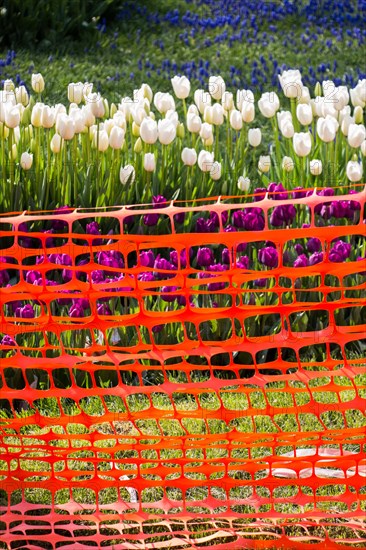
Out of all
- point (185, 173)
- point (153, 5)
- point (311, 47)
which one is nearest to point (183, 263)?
point (185, 173)

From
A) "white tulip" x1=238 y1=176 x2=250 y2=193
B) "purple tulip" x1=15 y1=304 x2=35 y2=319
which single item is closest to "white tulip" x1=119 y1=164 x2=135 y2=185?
"white tulip" x1=238 y1=176 x2=250 y2=193

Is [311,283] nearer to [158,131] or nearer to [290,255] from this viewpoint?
[290,255]

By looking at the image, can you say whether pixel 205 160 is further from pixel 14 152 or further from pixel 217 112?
pixel 14 152

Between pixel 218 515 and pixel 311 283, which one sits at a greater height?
pixel 311 283

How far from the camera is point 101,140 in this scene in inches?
183

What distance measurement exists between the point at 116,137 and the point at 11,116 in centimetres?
50

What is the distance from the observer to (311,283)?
4.13 meters

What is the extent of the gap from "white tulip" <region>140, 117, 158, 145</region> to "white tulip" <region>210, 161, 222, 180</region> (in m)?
0.33

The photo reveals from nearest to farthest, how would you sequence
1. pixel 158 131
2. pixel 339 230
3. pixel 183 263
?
pixel 339 230
pixel 183 263
pixel 158 131

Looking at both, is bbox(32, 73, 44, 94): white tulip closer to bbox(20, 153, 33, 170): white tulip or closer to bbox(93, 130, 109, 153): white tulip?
bbox(93, 130, 109, 153): white tulip

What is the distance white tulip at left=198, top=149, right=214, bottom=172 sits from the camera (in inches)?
180

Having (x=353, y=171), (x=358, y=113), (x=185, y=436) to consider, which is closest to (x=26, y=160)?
(x=353, y=171)

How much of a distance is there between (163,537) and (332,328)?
0.78m

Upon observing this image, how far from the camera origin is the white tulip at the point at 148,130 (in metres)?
4.52
